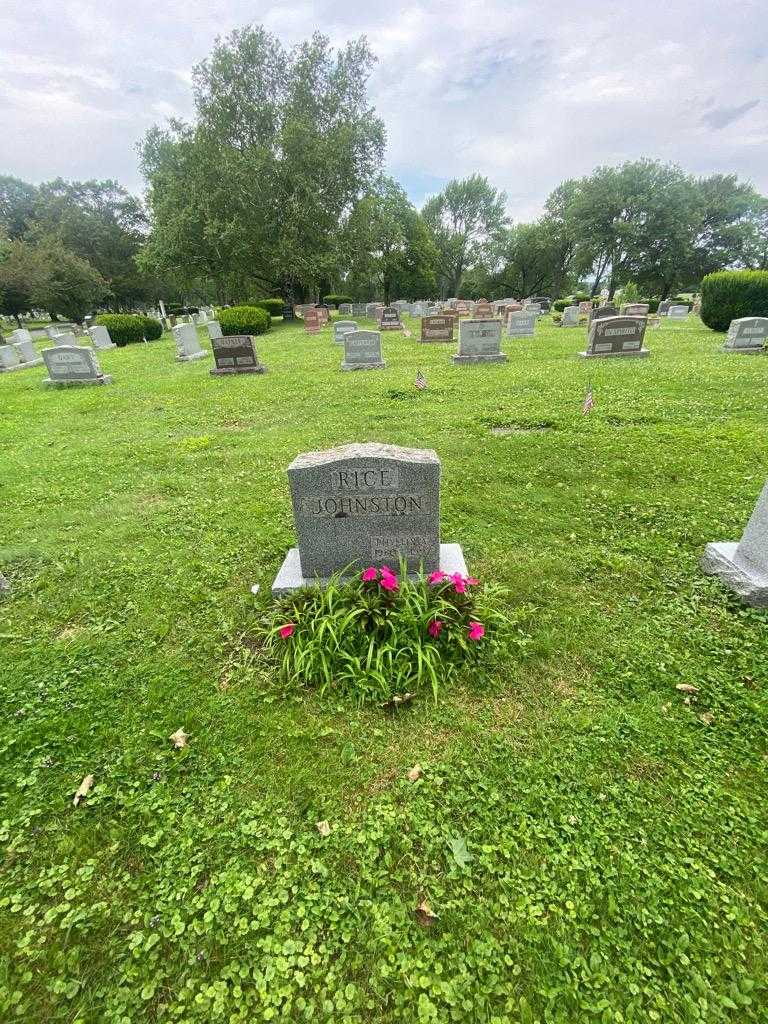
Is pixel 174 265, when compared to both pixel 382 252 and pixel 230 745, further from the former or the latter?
pixel 230 745

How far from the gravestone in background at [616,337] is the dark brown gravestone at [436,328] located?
5.97 metres

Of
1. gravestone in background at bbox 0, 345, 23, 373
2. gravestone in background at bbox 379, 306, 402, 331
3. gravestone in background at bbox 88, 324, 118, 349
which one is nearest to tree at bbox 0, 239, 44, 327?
gravestone in background at bbox 88, 324, 118, 349

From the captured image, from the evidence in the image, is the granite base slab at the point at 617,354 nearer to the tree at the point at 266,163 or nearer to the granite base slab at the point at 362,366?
the granite base slab at the point at 362,366

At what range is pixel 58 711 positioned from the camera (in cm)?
277

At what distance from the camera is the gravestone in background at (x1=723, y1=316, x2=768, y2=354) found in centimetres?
1235

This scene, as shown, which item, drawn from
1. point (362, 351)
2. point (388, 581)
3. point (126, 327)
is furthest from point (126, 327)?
point (388, 581)

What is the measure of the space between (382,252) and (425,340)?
71.7ft

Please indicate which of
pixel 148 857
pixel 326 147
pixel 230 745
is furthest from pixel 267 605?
pixel 326 147

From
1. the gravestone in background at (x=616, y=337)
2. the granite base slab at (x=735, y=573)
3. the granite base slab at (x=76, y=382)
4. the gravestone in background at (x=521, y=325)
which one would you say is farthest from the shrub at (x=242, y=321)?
the granite base slab at (x=735, y=573)

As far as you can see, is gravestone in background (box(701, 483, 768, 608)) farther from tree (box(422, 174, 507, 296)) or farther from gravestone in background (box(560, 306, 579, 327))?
tree (box(422, 174, 507, 296))

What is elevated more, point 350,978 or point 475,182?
point 475,182

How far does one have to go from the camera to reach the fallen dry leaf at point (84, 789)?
2271mm

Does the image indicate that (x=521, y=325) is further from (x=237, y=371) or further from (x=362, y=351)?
(x=237, y=371)

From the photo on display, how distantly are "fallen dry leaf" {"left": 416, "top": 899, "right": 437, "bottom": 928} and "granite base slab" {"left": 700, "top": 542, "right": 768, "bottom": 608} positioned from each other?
299cm
